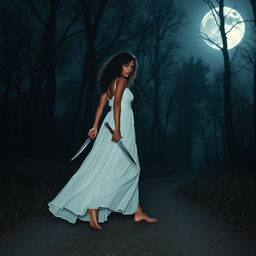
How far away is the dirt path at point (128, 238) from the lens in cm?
374

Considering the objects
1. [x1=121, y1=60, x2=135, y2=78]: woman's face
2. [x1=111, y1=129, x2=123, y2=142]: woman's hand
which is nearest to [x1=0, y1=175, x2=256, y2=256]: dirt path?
[x1=111, y1=129, x2=123, y2=142]: woman's hand

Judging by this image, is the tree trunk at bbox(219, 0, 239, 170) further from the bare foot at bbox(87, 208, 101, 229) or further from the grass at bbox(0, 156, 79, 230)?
the bare foot at bbox(87, 208, 101, 229)

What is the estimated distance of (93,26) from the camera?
18.2m

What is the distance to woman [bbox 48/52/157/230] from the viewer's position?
15.7 feet

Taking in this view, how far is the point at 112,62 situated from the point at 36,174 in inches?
228

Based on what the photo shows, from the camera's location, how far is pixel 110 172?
4957 millimetres

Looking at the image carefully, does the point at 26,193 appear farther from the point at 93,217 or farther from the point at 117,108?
the point at 117,108

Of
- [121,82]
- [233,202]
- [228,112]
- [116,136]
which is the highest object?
[228,112]

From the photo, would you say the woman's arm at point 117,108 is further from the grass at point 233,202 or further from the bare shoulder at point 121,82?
the grass at point 233,202

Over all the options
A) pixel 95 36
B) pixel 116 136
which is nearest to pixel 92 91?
pixel 95 36

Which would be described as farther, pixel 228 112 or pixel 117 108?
pixel 228 112

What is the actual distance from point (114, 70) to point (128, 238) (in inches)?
97.2

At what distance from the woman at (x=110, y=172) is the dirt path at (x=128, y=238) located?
270 mm

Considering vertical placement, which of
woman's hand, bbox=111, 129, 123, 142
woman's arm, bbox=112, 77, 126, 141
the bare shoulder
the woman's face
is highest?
the woman's face
